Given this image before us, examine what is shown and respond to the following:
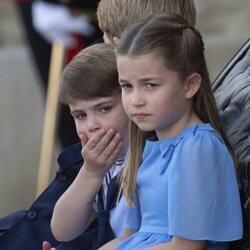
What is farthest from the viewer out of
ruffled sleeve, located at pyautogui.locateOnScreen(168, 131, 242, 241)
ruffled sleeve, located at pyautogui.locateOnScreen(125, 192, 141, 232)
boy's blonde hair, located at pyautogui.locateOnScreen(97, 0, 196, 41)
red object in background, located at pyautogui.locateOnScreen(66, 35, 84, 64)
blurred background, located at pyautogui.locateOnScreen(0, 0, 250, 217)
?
blurred background, located at pyautogui.locateOnScreen(0, 0, 250, 217)

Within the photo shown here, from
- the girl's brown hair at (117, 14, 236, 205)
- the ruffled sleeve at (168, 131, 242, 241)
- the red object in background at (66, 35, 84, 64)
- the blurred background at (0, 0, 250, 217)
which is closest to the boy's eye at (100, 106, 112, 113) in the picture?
the girl's brown hair at (117, 14, 236, 205)

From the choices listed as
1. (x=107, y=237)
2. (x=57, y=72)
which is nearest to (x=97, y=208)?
(x=107, y=237)

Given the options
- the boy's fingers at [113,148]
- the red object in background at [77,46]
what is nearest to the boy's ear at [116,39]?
the boy's fingers at [113,148]

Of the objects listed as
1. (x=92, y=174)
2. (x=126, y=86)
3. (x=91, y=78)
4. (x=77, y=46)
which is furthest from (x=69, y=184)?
(x=77, y=46)

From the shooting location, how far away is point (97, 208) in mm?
3123

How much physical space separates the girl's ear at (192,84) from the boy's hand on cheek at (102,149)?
320mm

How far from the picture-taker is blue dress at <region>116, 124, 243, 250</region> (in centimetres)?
257

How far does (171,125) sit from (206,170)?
0.20 meters

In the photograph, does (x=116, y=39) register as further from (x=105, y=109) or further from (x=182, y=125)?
(x=182, y=125)

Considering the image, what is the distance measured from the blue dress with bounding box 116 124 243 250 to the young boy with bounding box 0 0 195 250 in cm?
41

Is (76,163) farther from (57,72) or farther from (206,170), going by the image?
(57,72)

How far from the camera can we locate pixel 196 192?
2.57 m

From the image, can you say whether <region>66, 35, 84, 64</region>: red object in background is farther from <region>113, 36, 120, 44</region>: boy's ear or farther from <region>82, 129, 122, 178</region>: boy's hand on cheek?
<region>82, 129, 122, 178</region>: boy's hand on cheek

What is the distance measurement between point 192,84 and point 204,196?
30 centimetres
